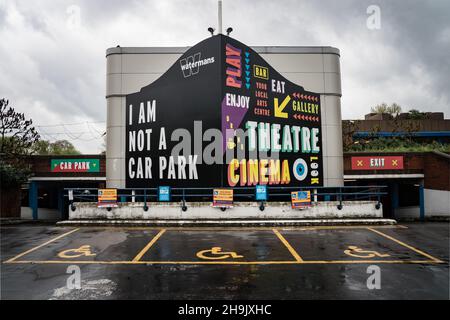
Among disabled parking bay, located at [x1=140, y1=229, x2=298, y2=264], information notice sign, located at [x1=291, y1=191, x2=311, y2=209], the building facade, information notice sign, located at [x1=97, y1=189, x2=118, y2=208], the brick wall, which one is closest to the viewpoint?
disabled parking bay, located at [x1=140, y1=229, x2=298, y2=264]

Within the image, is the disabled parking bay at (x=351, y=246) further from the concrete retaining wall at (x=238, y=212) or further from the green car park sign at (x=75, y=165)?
the green car park sign at (x=75, y=165)

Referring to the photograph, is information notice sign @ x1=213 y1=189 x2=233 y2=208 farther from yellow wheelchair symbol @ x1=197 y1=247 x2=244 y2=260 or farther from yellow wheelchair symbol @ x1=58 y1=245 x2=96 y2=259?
yellow wheelchair symbol @ x1=58 y1=245 x2=96 y2=259

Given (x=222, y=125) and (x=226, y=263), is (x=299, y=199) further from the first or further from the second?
(x=226, y=263)

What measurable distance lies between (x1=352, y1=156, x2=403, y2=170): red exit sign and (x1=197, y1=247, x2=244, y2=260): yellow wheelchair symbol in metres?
17.3

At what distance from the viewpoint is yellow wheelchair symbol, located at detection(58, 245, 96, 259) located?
10289mm

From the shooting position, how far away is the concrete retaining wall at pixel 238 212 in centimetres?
1532

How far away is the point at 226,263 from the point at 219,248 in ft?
5.64

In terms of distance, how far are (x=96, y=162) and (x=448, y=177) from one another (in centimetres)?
2503

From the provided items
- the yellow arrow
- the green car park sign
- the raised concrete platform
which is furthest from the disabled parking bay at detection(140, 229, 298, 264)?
the green car park sign

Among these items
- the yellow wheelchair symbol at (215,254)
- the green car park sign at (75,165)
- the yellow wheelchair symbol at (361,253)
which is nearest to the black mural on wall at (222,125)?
the yellow wheelchair symbol at (215,254)

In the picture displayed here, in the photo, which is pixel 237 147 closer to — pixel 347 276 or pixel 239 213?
pixel 239 213

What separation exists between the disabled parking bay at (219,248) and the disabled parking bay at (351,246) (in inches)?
26.7

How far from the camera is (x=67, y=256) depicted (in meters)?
10.3
